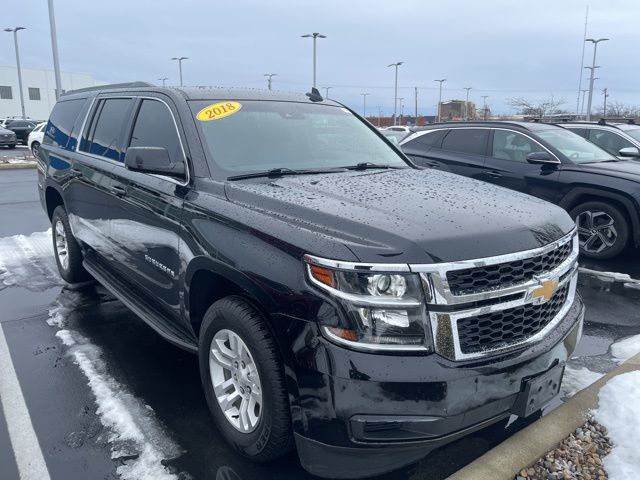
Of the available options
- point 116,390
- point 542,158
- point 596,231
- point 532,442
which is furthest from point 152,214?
point 596,231

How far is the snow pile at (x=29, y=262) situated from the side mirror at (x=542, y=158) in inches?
235

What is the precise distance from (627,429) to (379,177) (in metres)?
1.98

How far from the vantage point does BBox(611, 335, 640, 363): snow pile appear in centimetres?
419

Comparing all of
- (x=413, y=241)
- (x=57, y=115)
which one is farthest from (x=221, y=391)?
(x=57, y=115)

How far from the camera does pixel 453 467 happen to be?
9.39 ft

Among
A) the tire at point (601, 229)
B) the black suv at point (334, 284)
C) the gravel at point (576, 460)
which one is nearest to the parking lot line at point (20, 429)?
the black suv at point (334, 284)

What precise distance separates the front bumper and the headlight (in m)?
0.06

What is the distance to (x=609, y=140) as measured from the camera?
32.9 ft

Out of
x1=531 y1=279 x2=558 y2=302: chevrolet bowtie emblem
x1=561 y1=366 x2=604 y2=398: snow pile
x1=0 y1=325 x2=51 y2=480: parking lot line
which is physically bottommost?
x1=561 y1=366 x2=604 y2=398: snow pile

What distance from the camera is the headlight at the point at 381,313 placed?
2.20 meters

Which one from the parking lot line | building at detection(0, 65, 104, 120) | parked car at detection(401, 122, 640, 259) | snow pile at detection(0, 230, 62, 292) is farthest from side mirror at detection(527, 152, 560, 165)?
building at detection(0, 65, 104, 120)

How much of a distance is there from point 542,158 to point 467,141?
1.38 meters

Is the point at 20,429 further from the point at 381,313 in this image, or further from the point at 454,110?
the point at 454,110

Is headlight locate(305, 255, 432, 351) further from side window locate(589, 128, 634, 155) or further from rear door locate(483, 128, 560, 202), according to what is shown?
side window locate(589, 128, 634, 155)
